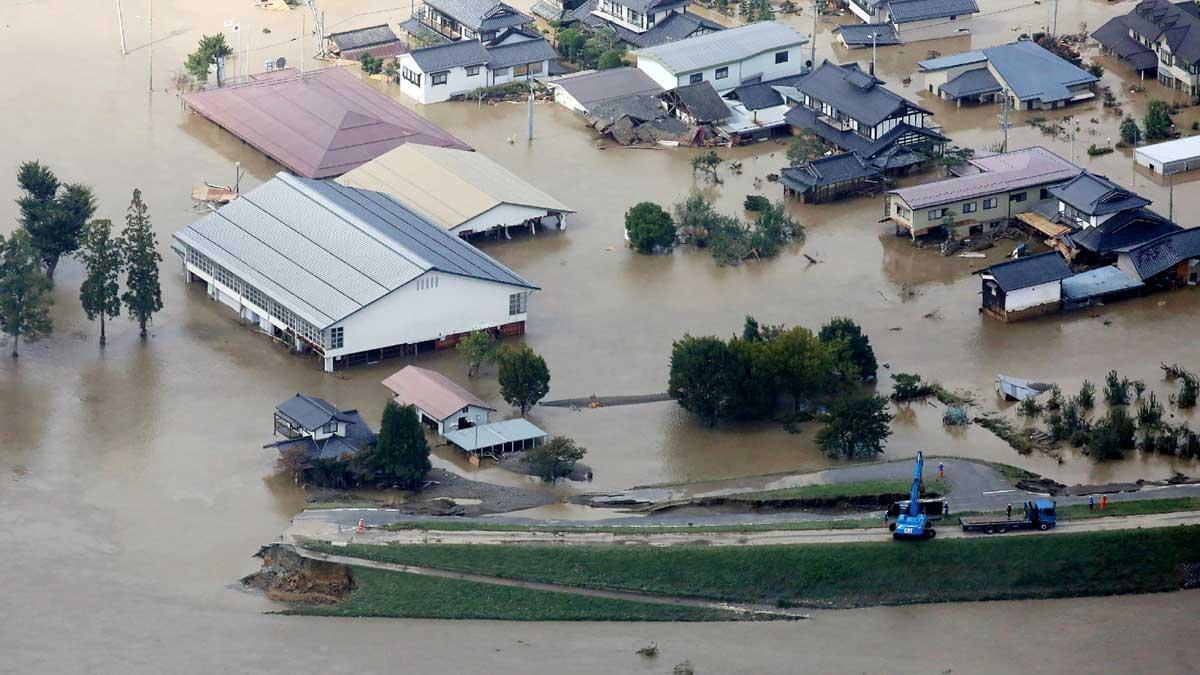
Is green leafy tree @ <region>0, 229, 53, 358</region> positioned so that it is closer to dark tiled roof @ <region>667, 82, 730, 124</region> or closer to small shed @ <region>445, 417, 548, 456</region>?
small shed @ <region>445, 417, 548, 456</region>

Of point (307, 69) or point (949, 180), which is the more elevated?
point (307, 69)

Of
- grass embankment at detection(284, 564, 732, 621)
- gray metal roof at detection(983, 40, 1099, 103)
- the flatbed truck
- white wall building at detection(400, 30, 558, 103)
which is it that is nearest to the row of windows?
grass embankment at detection(284, 564, 732, 621)

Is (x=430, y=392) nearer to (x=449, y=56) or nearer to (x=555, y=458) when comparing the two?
(x=555, y=458)

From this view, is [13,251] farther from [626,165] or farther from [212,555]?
[626,165]

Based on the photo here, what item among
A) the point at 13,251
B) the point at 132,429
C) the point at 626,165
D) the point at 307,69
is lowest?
the point at 132,429

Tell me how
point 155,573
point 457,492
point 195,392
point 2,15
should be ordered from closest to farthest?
point 155,573
point 457,492
point 195,392
point 2,15

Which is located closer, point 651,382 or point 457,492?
point 457,492

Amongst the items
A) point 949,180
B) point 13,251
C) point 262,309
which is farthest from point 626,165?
point 13,251

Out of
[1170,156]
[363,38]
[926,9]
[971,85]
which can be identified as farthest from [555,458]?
[926,9]
